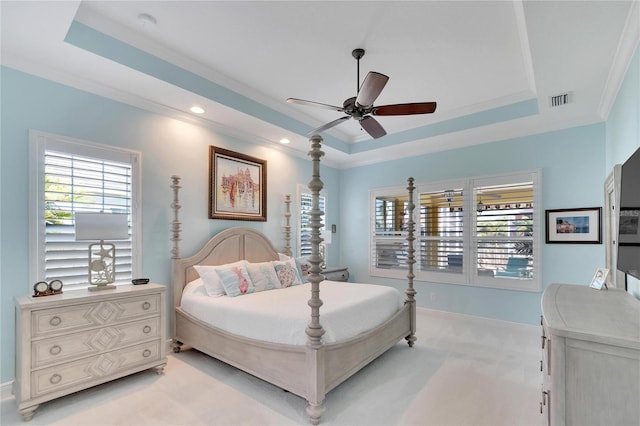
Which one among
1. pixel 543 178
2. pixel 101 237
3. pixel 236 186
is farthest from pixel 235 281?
pixel 543 178

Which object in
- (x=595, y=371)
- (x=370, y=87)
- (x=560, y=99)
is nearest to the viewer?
(x=595, y=371)

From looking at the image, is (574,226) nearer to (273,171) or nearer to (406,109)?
(406,109)

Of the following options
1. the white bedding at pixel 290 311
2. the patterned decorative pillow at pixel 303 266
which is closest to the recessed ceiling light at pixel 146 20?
the white bedding at pixel 290 311

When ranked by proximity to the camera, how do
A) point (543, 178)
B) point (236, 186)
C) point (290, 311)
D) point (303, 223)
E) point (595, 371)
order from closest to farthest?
1. point (595, 371)
2. point (290, 311)
3. point (543, 178)
4. point (236, 186)
5. point (303, 223)

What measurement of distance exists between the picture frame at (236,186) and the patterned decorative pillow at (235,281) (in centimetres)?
85

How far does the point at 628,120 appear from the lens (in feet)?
7.97

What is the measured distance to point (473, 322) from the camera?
4551mm

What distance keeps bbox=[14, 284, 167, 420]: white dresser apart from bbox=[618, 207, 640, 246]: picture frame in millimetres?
3533

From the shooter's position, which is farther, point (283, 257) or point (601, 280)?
point (283, 257)

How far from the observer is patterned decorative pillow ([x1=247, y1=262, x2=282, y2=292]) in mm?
3631

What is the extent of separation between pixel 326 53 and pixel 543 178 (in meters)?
3.28

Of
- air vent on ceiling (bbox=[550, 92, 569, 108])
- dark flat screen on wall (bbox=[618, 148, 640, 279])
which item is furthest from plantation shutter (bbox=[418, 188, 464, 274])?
dark flat screen on wall (bbox=[618, 148, 640, 279])

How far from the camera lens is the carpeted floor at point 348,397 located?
88.4 inches

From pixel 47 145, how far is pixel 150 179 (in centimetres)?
89
